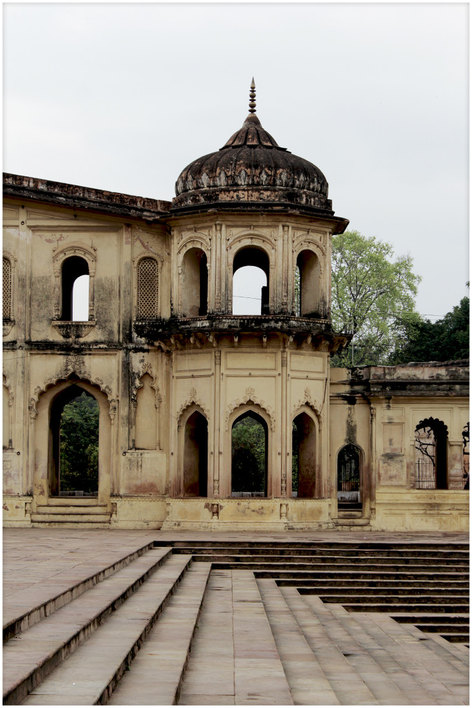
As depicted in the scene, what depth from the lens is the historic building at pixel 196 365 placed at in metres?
19.9

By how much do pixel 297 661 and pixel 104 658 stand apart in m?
2.30

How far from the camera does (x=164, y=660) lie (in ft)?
25.9

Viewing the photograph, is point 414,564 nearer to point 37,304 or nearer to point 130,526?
point 130,526

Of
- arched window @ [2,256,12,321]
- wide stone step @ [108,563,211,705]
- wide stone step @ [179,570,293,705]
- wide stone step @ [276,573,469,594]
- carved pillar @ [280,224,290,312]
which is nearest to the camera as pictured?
wide stone step @ [108,563,211,705]

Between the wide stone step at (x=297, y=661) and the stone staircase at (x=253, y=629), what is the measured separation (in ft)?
0.06

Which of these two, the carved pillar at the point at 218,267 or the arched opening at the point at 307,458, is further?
the arched opening at the point at 307,458

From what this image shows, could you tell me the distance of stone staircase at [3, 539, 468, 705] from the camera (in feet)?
23.2

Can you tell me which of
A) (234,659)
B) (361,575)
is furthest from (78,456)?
(234,659)

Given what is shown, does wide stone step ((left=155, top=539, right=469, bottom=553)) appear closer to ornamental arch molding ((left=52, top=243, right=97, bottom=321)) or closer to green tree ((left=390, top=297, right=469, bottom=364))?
ornamental arch molding ((left=52, top=243, right=97, bottom=321))

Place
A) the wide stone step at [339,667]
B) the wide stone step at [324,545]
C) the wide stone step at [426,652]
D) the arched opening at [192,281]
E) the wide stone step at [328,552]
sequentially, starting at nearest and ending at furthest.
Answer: the wide stone step at [339,667]
the wide stone step at [426,652]
the wide stone step at [328,552]
the wide stone step at [324,545]
the arched opening at [192,281]

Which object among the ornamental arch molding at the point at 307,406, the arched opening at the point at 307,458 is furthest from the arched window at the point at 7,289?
the arched opening at the point at 307,458

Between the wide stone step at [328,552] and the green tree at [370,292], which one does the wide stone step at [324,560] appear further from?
the green tree at [370,292]

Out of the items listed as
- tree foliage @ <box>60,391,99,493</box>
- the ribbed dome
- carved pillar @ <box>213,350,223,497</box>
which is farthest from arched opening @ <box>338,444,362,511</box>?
tree foliage @ <box>60,391,99,493</box>

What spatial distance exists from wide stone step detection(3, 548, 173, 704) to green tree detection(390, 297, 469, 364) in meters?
25.6
